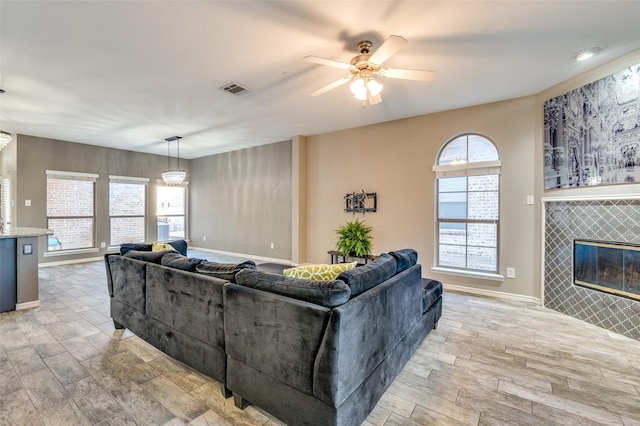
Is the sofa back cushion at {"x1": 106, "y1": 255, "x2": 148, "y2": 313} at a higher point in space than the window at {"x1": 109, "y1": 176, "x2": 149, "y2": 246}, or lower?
lower

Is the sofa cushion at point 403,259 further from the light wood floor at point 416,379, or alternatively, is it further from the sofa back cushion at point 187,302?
the sofa back cushion at point 187,302

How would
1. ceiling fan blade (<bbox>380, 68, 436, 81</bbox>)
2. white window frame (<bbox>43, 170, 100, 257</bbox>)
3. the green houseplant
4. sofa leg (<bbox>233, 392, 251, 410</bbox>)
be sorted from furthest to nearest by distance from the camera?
white window frame (<bbox>43, 170, 100, 257</bbox>) → the green houseplant → ceiling fan blade (<bbox>380, 68, 436, 81</bbox>) → sofa leg (<bbox>233, 392, 251, 410</bbox>)

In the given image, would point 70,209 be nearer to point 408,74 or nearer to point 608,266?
point 408,74

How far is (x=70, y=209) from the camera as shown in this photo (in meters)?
6.48

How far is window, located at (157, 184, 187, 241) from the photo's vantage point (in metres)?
8.13

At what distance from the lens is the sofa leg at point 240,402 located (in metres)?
1.87

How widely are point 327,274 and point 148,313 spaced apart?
1.76 metres

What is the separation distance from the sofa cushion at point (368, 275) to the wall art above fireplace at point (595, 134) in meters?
2.85

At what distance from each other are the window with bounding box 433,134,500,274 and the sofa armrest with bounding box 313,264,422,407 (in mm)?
2727

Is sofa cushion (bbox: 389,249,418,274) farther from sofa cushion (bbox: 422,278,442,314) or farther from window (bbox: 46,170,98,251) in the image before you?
window (bbox: 46,170,98,251)

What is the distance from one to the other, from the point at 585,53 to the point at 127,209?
909 cm

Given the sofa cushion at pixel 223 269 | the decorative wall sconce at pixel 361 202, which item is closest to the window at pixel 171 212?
the decorative wall sconce at pixel 361 202

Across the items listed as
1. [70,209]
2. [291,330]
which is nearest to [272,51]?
[291,330]

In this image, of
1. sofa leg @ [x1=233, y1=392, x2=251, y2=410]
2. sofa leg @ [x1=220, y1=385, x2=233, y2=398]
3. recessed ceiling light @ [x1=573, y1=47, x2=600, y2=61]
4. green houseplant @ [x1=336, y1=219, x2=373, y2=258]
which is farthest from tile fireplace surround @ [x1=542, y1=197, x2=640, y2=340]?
sofa leg @ [x1=220, y1=385, x2=233, y2=398]
